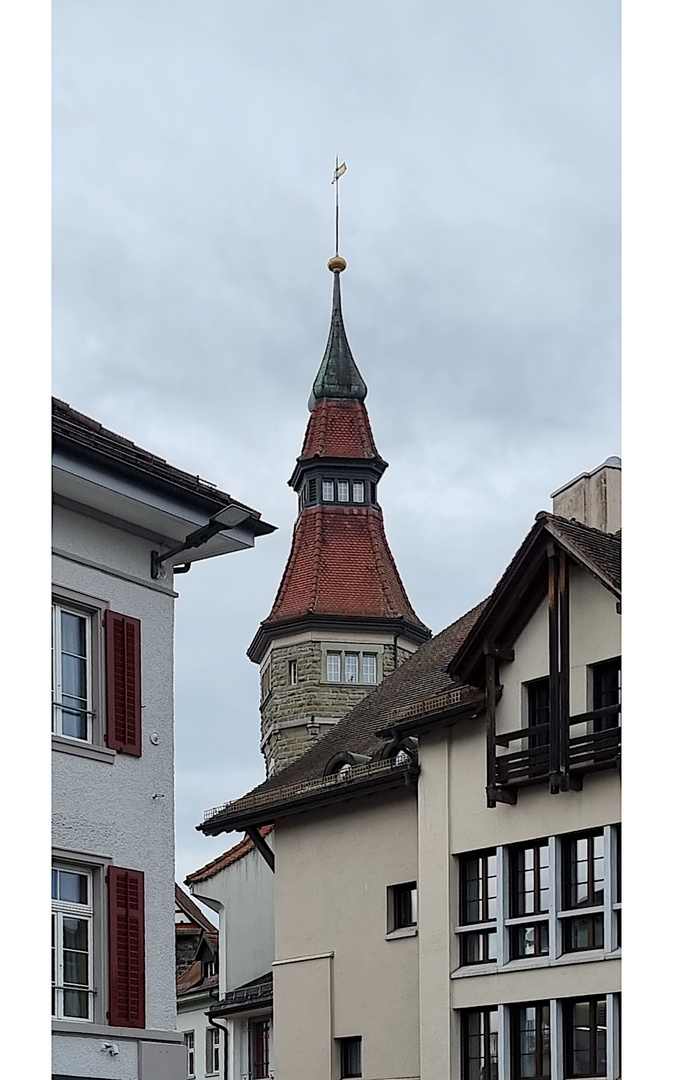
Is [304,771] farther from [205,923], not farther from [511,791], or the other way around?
[205,923]

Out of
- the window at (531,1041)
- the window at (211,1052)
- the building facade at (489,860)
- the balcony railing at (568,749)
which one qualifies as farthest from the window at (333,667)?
the window at (531,1041)

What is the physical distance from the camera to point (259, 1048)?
2347 centimetres

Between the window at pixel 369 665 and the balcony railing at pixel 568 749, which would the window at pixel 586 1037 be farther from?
the window at pixel 369 665

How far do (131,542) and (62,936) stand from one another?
2.78 metres

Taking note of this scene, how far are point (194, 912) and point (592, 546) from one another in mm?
21205

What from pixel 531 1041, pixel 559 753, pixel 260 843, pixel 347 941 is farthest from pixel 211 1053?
pixel 559 753

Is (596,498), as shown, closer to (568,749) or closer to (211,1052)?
(568,749)

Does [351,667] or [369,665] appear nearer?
[351,667]


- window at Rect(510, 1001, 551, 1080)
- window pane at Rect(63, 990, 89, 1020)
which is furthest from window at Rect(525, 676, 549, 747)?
window pane at Rect(63, 990, 89, 1020)

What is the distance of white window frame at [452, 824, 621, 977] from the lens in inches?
611

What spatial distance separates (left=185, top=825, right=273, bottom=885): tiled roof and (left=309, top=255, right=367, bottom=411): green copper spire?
2561cm

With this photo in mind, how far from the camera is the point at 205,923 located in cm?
3469

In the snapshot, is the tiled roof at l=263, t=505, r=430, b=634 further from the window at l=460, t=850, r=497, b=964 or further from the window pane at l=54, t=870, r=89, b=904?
the window pane at l=54, t=870, r=89, b=904
